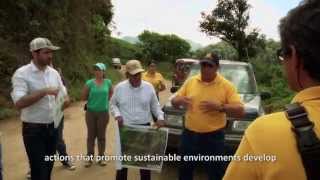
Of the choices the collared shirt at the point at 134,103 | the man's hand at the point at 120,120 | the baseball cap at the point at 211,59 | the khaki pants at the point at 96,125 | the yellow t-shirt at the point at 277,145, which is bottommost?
the khaki pants at the point at 96,125

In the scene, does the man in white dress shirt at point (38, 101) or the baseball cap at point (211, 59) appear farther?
the baseball cap at point (211, 59)

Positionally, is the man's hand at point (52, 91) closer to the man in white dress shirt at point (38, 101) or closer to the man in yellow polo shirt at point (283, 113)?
the man in white dress shirt at point (38, 101)

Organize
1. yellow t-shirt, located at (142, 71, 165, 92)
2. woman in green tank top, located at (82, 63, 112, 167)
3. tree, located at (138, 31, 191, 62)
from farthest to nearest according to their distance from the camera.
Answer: tree, located at (138, 31, 191, 62) < yellow t-shirt, located at (142, 71, 165, 92) < woman in green tank top, located at (82, 63, 112, 167)

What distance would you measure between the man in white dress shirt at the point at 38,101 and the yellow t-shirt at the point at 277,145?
391cm

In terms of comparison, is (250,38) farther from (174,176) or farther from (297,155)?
(297,155)

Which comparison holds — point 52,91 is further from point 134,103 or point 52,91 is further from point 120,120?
point 134,103

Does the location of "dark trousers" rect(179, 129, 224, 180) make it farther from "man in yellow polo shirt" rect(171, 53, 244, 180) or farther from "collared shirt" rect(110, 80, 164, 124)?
"collared shirt" rect(110, 80, 164, 124)

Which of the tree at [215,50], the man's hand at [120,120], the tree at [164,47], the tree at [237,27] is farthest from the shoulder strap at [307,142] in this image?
the tree at [164,47]

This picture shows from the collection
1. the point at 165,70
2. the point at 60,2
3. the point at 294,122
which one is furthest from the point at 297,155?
the point at 165,70

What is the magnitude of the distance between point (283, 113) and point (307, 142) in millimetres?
147

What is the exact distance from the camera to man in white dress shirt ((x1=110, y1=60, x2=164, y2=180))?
6234 mm

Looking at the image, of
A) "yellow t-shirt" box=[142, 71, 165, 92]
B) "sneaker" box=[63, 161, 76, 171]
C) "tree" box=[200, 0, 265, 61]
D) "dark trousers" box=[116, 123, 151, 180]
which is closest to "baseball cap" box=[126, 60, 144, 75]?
"dark trousers" box=[116, 123, 151, 180]

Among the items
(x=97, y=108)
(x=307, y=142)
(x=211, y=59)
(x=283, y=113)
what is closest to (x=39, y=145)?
(x=211, y=59)

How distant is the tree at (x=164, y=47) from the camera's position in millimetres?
55344
